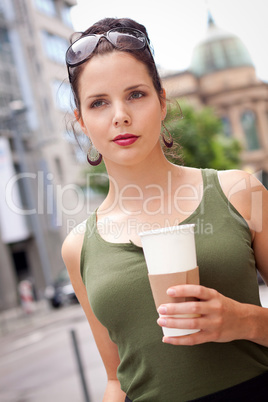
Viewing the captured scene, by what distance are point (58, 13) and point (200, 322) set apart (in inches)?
1441

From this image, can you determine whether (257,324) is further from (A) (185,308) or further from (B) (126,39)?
(B) (126,39)

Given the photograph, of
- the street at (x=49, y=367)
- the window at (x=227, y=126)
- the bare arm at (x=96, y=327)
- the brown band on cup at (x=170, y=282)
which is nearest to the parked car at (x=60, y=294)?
the street at (x=49, y=367)

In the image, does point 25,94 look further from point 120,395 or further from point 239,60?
point 239,60

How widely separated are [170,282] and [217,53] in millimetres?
Result: 76075

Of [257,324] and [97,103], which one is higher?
[97,103]

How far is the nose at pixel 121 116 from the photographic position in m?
1.49

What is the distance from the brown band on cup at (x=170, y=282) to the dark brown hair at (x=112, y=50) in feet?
2.03

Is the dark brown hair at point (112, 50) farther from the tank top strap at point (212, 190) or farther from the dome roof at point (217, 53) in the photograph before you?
the dome roof at point (217, 53)

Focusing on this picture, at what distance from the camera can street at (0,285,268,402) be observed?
276 inches

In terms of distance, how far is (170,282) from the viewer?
1.23 m

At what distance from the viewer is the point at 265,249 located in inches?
58.9

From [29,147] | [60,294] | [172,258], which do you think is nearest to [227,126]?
[29,147]

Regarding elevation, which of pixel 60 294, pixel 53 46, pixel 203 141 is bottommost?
pixel 60 294

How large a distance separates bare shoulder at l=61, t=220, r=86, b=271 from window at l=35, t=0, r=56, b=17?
110 feet
